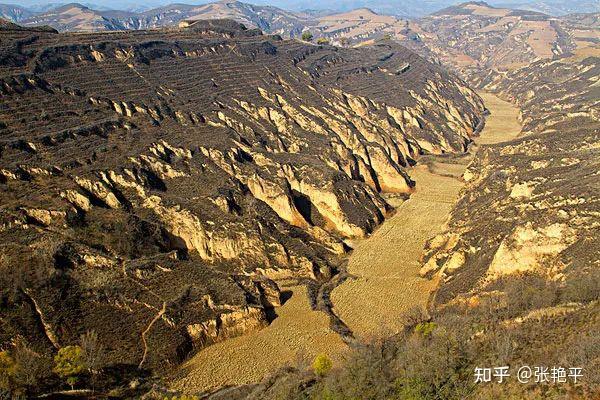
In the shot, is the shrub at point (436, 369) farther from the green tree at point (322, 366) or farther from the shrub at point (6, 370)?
the shrub at point (6, 370)

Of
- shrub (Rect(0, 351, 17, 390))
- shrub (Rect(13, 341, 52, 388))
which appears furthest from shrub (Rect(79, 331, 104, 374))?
shrub (Rect(0, 351, 17, 390))

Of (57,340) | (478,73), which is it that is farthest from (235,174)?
(478,73)

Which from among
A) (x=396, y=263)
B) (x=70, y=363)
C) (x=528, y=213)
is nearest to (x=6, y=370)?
(x=70, y=363)

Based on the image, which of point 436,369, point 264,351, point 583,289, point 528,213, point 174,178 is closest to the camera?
point 436,369

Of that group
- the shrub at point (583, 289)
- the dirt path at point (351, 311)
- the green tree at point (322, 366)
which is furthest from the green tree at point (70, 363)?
the shrub at point (583, 289)

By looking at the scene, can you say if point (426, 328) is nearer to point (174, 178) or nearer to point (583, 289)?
point (583, 289)

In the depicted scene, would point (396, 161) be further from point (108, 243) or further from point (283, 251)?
point (108, 243)

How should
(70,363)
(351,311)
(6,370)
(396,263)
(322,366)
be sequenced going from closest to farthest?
(6,370)
(322,366)
(70,363)
(351,311)
(396,263)
